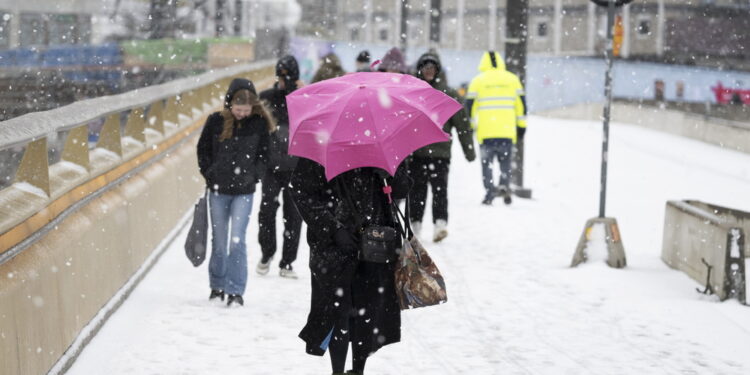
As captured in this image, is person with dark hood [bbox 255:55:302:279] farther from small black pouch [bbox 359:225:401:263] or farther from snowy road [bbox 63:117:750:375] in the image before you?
small black pouch [bbox 359:225:401:263]

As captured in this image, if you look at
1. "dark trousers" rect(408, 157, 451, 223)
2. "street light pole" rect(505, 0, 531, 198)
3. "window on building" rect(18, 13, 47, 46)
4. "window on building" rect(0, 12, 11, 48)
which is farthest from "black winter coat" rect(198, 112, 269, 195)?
"window on building" rect(18, 13, 47, 46)

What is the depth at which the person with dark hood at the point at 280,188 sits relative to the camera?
366 inches

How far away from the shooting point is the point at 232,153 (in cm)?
816

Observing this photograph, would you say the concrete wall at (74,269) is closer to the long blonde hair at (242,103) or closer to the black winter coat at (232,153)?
the black winter coat at (232,153)

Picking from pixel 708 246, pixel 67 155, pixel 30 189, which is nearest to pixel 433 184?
pixel 708 246

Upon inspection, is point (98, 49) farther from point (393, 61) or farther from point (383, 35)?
point (393, 61)

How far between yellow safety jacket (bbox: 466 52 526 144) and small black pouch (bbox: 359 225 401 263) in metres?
8.77

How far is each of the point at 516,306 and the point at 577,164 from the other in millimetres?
12670

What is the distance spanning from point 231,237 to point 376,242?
131 inches

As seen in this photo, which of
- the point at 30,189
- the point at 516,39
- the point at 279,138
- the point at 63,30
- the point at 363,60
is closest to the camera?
the point at 30,189

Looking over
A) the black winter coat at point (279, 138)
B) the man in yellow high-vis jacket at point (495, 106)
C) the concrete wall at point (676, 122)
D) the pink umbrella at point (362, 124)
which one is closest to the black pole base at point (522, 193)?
the man in yellow high-vis jacket at point (495, 106)

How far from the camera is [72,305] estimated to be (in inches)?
265

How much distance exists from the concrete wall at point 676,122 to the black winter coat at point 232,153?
17583 mm

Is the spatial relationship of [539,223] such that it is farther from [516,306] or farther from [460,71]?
[460,71]
